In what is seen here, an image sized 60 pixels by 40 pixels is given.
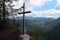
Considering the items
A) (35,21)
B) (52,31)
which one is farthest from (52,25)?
(35,21)

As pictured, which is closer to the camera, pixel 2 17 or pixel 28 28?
pixel 2 17

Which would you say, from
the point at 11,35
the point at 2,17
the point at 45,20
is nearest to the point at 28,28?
the point at 45,20

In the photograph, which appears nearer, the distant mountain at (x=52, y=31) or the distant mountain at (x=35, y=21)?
the distant mountain at (x=35, y=21)

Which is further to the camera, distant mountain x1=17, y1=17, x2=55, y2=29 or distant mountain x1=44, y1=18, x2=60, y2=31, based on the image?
distant mountain x1=44, y1=18, x2=60, y2=31

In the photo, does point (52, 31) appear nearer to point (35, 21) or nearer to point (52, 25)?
point (52, 25)

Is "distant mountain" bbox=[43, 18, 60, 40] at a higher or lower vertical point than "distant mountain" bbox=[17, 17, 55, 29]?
lower

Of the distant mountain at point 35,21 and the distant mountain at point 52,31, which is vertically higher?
the distant mountain at point 35,21

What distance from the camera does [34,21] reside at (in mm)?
4750

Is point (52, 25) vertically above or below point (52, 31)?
above

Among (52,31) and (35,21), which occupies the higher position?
(35,21)

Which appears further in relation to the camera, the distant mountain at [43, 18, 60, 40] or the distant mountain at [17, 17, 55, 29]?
the distant mountain at [43, 18, 60, 40]

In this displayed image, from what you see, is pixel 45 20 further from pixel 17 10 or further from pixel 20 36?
pixel 20 36

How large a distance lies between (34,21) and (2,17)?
0.87 metres

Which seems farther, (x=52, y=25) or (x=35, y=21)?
(x=52, y=25)
